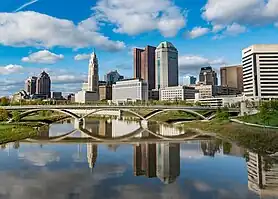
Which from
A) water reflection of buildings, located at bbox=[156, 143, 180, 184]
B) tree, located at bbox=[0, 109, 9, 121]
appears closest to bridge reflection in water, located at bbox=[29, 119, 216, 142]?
water reflection of buildings, located at bbox=[156, 143, 180, 184]

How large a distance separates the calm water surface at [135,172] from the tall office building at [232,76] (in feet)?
516

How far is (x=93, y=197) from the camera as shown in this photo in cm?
1656

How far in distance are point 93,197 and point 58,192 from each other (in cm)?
245

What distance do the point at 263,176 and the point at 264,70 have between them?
88.3m

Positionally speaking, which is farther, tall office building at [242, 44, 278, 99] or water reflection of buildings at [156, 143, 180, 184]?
tall office building at [242, 44, 278, 99]

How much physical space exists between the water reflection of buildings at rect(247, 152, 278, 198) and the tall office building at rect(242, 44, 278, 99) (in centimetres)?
7856

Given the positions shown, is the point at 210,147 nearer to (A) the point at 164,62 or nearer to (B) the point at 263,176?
(B) the point at 263,176

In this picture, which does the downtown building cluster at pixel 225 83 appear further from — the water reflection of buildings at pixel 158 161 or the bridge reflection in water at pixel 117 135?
the water reflection of buildings at pixel 158 161

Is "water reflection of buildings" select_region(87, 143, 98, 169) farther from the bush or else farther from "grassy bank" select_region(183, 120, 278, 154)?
the bush

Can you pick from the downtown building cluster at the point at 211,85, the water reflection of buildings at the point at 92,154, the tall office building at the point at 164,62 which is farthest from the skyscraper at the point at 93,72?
the water reflection of buildings at the point at 92,154

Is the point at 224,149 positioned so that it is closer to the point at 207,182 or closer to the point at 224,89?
the point at 207,182

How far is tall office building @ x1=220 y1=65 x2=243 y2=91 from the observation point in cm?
18488

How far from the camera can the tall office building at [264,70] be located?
330 feet

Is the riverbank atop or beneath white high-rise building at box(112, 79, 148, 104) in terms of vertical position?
beneath
